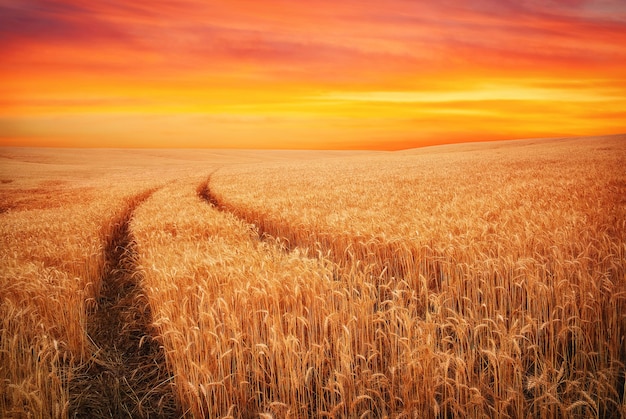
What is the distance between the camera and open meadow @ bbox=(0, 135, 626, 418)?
3.30 m

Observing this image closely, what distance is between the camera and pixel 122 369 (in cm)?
483

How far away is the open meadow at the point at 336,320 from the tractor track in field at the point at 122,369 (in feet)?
0.09

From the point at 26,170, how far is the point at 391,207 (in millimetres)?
62028

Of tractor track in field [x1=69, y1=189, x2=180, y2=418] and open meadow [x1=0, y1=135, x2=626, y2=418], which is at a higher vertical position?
open meadow [x1=0, y1=135, x2=626, y2=418]

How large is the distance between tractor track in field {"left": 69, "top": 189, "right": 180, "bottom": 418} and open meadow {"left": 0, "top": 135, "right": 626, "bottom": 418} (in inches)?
1.1

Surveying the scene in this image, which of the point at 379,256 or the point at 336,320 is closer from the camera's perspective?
the point at 336,320

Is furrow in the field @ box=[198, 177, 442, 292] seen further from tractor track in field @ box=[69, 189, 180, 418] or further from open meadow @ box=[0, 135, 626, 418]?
tractor track in field @ box=[69, 189, 180, 418]

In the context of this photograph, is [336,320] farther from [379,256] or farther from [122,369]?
[379,256]

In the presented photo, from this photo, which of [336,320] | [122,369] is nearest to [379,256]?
[336,320]

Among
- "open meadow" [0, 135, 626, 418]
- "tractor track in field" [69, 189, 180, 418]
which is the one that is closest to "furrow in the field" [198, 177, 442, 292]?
"open meadow" [0, 135, 626, 418]

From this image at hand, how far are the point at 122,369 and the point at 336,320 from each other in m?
2.94

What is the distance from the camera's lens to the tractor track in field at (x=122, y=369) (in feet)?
13.3

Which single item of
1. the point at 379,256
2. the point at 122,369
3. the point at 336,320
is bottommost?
→ the point at 122,369

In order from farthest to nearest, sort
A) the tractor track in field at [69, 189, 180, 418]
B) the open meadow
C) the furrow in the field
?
the furrow in the field < the tractor track in field at [69, 189, 180, 418] < the open meadow
